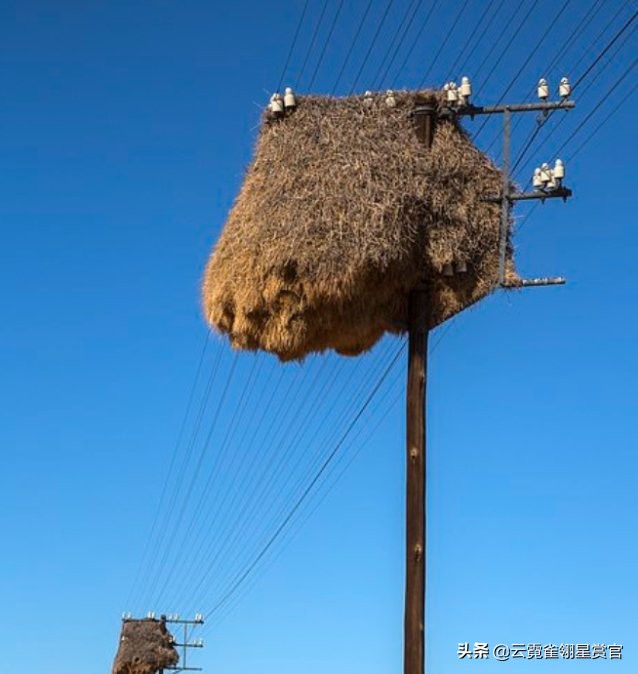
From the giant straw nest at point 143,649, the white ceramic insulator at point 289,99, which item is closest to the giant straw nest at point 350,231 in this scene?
the white ceramic insulator at point 289,99

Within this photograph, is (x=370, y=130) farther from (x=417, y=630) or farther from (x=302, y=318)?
(x=417, y=630)

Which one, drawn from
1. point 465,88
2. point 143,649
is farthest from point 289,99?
point 143,649

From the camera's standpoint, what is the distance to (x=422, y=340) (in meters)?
14.8

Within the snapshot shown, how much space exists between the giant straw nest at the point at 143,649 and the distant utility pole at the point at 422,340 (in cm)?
2902

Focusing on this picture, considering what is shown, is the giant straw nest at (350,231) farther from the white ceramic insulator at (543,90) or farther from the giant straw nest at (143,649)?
the giant straw nest at (143,649)

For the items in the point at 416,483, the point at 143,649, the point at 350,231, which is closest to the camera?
the point at 416,483

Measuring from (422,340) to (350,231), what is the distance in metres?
1.41

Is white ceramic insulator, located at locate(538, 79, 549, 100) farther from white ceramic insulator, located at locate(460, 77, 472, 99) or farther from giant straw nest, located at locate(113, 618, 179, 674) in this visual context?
giant straw nest, located at locate(113, 618, 179, 674)

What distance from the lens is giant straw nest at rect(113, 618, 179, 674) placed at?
41.8 m

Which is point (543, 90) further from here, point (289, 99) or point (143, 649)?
point (143, 649)

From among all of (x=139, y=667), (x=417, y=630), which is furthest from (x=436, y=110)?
(x=139, y=667)

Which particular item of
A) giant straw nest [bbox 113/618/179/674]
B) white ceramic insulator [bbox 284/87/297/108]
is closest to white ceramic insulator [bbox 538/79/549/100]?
white ceramic insulator [bbox 284/87/297/108]

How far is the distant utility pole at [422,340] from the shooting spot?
44.8 feet

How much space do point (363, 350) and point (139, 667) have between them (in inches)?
1115
